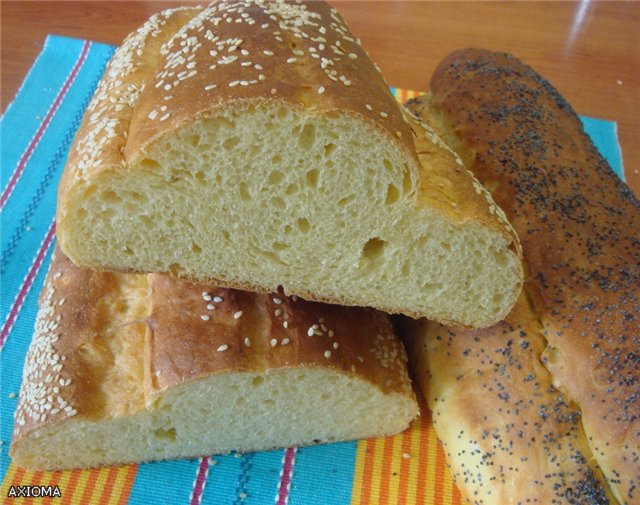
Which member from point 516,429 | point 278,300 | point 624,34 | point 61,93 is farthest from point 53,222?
point 624,34

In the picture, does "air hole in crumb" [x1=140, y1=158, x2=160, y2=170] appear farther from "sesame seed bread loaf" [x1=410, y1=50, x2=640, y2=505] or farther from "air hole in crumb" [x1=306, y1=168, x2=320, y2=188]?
"sesame seed bread loaf" [x1=410, y1=50, x2=640, y2=505]

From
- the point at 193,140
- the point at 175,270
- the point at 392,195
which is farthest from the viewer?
the point at 175,270

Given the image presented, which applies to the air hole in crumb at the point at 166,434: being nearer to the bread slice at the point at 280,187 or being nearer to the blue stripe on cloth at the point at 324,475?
the blue stripe on cloth at the point at 324,475

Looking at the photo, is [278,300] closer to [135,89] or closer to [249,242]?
[249,242]

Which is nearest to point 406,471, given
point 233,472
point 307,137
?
point 233,472

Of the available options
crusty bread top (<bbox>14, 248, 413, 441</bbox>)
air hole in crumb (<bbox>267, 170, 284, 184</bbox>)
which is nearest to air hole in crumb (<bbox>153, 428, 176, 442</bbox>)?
crusty bread top (<bbox>14, 248, 413, 441</bbox>)

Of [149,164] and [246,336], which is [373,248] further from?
[149,164]
